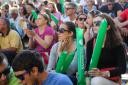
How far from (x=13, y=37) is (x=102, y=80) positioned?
2.26 m

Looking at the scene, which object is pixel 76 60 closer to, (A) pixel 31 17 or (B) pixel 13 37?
(B) pixel 13 37

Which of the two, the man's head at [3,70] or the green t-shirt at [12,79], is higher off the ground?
the man's head at [3,70]

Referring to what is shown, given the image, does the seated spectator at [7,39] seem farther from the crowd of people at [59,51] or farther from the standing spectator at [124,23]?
the standing spectator at [124,23]

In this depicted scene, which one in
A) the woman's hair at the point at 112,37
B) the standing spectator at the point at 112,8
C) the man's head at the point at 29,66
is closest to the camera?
the man's head at the point at 29,66

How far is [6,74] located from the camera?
317cm

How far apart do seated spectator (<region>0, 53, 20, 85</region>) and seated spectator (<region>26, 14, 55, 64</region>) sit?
7.81 ft

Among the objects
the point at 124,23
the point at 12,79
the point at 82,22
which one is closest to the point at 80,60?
the point at 12,79

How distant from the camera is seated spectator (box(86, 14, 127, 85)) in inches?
168

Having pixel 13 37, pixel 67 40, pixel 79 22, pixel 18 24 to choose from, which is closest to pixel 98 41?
pixel 67 40

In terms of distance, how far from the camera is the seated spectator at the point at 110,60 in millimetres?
4277

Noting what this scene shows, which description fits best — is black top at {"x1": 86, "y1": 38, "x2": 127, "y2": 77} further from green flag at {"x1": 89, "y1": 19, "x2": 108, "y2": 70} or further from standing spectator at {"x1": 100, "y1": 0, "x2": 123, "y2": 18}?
Answer: standing spectator at {"x1": 100, "y1": 0, "x2": 123, "y2": 18}

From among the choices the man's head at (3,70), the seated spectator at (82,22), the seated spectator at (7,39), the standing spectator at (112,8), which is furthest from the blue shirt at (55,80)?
the standing spectator at (112,8)

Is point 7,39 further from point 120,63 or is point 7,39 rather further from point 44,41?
point 120,63

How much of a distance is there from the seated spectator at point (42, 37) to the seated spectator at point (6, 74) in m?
2.38
